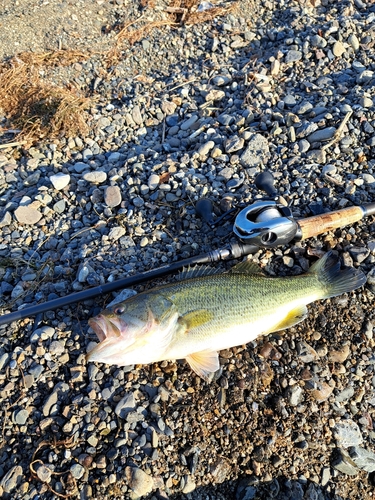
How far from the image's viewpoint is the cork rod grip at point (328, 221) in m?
4.42

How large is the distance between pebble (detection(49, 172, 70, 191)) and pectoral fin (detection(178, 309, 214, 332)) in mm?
2776

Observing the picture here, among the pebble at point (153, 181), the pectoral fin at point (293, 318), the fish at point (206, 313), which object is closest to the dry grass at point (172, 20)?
the pebble at point (153, 181)

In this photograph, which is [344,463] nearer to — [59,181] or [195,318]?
[195,318]

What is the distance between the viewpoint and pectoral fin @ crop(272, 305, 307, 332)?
397 centimetres

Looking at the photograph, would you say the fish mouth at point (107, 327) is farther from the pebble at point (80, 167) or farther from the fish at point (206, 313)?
the pebble at point (80, 167)

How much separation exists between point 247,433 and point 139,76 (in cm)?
585

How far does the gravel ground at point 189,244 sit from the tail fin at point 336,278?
0.33 meters

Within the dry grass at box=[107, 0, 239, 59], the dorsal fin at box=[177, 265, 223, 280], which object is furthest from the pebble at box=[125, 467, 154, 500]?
the dry grass at box=[107, 0, 239, 59]

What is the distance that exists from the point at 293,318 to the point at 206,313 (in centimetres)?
91

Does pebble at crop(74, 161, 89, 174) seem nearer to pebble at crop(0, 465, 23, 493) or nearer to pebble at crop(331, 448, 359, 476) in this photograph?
pebble at crop(0, 465, 23, 493)

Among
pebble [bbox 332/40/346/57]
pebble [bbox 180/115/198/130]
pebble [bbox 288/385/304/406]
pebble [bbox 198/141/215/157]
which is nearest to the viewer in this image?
pebble [bbox 288/385/304/406]

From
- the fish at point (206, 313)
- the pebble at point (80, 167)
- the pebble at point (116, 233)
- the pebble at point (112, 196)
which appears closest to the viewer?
the fish at point (206, 313)

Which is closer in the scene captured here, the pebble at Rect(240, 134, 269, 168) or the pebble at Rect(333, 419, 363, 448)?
the pebble at Rect(333, 419, 363, 448)

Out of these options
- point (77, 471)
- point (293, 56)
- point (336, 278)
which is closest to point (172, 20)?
point (293, 56)
